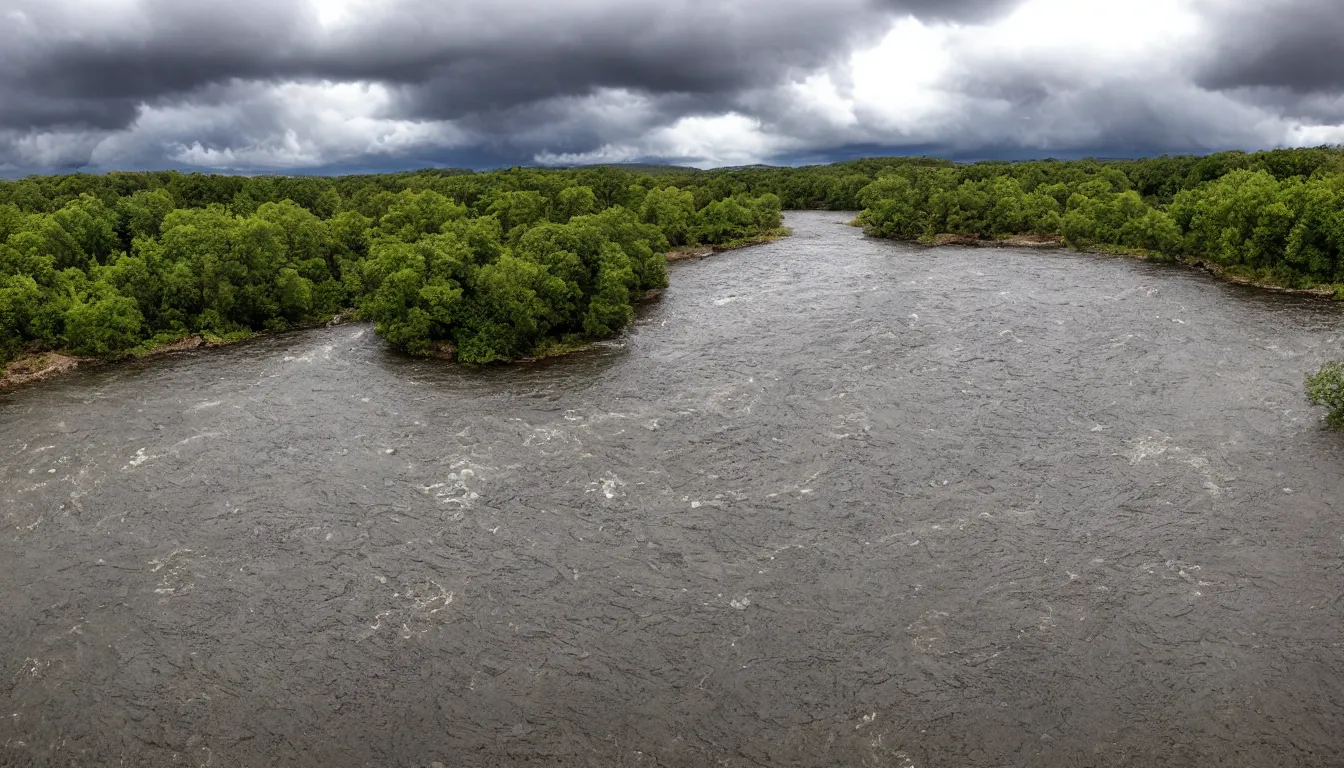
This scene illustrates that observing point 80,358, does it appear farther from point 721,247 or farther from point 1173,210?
point 1173,210

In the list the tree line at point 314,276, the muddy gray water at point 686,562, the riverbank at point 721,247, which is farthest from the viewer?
the riverbank at point 721,247

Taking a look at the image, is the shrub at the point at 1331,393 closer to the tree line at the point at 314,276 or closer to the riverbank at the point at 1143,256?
the riverbank at the point at 1143,256

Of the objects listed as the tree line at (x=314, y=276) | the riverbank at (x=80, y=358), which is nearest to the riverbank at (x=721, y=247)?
the tree line at (x=314, y=276)

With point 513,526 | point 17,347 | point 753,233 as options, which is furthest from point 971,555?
point 753,233

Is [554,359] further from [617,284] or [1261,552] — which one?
[1261,552]

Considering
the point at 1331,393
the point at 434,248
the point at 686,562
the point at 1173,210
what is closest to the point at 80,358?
the point at 434,248

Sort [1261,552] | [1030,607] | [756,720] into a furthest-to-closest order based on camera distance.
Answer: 1. [1261,552]
2. [1030,607]
3. [756,720]
